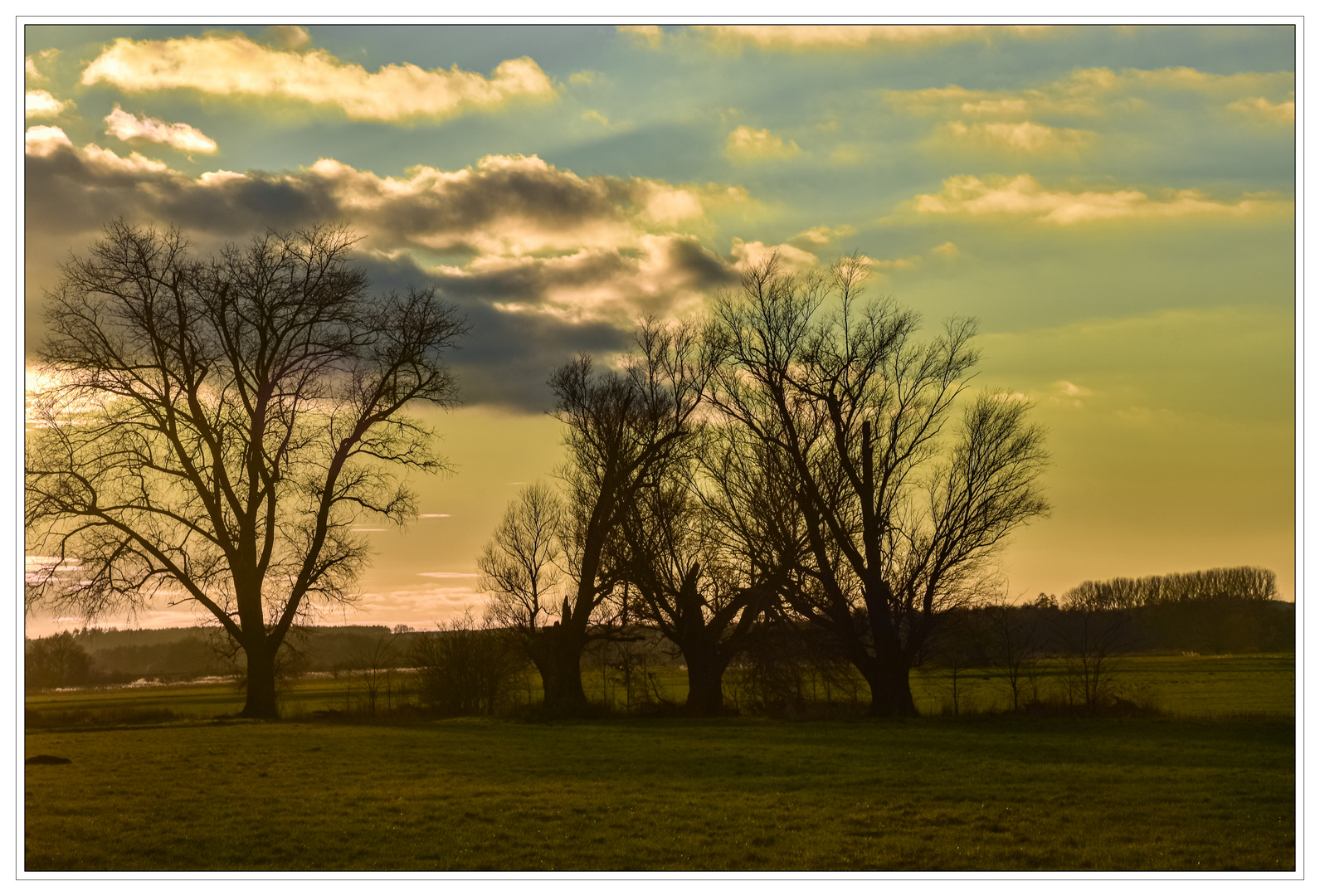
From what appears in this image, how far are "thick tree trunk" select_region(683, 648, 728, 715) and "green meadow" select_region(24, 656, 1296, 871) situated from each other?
908 cm

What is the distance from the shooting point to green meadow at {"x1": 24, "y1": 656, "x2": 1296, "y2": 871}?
12898 mm

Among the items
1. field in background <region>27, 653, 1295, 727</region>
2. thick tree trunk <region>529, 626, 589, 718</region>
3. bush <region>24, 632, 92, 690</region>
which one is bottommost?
field in background <region>27, 653, 1295, 727</region>

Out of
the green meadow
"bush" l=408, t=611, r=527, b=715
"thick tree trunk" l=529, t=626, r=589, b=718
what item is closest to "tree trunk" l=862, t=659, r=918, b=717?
the green meadow

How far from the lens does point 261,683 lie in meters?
33.4

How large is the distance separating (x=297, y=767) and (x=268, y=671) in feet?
45.1

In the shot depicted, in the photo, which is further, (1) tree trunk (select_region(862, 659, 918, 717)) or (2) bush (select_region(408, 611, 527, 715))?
(2) bush (select_region(408, 611, 527, 715))

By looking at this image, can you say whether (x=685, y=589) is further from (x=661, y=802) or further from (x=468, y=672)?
(x=661, y=802)

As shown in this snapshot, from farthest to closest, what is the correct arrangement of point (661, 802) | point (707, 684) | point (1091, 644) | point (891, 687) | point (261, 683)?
1. point (1091, 644)
2. point (707, 684)
3. point (891, 687)
4. point (261, 683)
5. point (661, 802)

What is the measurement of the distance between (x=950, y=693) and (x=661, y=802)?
48533 millimetres

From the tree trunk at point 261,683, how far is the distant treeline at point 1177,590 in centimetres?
3448

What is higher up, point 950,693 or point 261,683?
point 261,683

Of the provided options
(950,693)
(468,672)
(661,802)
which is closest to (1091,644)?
(950,693)

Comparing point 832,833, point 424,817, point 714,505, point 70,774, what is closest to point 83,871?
point 424,817

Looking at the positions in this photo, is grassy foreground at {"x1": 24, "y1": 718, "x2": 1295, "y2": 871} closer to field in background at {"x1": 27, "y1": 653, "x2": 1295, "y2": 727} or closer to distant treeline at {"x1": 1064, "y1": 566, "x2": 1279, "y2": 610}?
field in background at {"x1": 27, "y1": 653, "x2": 1295, "y2": 727}
